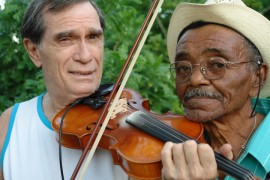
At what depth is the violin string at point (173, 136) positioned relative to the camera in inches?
67.1

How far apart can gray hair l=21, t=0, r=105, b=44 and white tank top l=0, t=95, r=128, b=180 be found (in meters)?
0.32

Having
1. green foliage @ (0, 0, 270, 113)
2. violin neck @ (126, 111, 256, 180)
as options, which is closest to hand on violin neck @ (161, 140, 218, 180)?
violin neck @ (126, 111, 256, 180)

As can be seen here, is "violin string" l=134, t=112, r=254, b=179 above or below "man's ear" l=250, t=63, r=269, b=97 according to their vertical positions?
below

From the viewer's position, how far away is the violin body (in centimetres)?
180

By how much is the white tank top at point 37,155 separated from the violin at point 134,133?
100mm

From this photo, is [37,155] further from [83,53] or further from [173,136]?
[173,136]

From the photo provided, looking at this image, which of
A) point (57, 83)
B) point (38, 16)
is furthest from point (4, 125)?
point (38, 16)

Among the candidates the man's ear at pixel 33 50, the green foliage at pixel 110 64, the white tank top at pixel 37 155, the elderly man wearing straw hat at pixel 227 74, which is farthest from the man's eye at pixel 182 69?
the green foliage at pixel 110 64

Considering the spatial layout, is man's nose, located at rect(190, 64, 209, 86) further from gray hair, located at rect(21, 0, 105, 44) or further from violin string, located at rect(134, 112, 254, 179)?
gray hair, located at rect(21, 0, 105, 44)

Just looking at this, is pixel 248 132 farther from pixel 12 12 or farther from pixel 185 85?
pixel 12 12

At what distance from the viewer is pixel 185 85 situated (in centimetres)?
208

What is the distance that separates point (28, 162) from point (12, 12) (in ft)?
4.29

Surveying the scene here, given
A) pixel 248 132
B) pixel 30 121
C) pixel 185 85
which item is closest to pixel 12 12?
pixel 30 121

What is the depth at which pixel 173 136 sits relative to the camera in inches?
72.4
